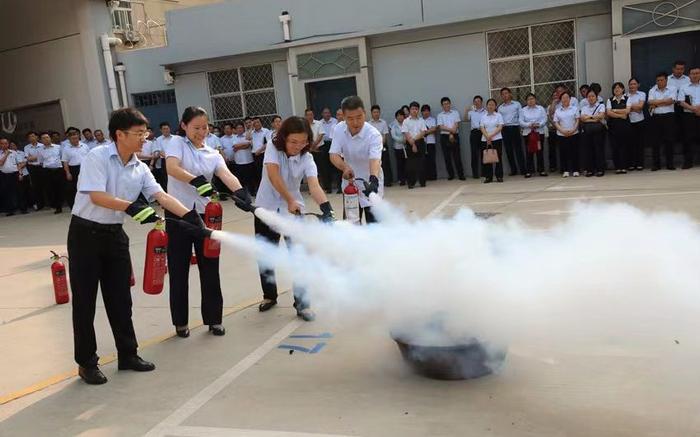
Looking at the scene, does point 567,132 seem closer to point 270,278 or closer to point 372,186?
point 372,186

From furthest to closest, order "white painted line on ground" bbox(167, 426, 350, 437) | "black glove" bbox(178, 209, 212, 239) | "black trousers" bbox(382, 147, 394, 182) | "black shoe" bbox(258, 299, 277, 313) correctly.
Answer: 1. "black trousers" bbox(382, 147, 394, 182)
2. "black shoe" bbox(258, 299, 277, 313)
3. "black glove" bbox(178, 209, 212, 239)
4. "white painted line on ground" bbox(167, 426, 350, 437)

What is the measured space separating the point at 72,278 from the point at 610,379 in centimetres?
370

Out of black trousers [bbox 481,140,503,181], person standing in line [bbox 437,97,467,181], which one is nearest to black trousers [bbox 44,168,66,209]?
person standing in line [bbox 437,97,467,181]

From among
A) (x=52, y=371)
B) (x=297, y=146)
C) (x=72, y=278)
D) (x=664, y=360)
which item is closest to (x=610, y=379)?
(x=664, y=360)

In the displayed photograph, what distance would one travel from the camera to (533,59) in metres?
14.3

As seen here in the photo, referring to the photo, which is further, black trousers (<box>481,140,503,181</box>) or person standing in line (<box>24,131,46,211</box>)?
person standing in line (<box>24,131,46,211</box>)

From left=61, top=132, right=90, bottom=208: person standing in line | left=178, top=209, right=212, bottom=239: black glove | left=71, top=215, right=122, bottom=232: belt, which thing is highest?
left=61, top=132, right=90, bottom=208: person standing in line

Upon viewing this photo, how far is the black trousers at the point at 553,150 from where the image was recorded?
44.7 ft

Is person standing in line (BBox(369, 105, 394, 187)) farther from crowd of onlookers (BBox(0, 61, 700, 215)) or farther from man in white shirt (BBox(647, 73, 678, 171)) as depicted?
man in white shirt (BBox(647, 73, 678, 171))

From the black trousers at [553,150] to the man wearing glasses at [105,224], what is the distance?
1076 centimetres

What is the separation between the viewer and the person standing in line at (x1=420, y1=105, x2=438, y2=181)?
1455 centimetres

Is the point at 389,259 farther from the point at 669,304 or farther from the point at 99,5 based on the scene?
the point at 99,5

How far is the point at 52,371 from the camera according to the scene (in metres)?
4.86

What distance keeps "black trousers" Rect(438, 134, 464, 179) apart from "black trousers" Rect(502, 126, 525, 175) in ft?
3.62
